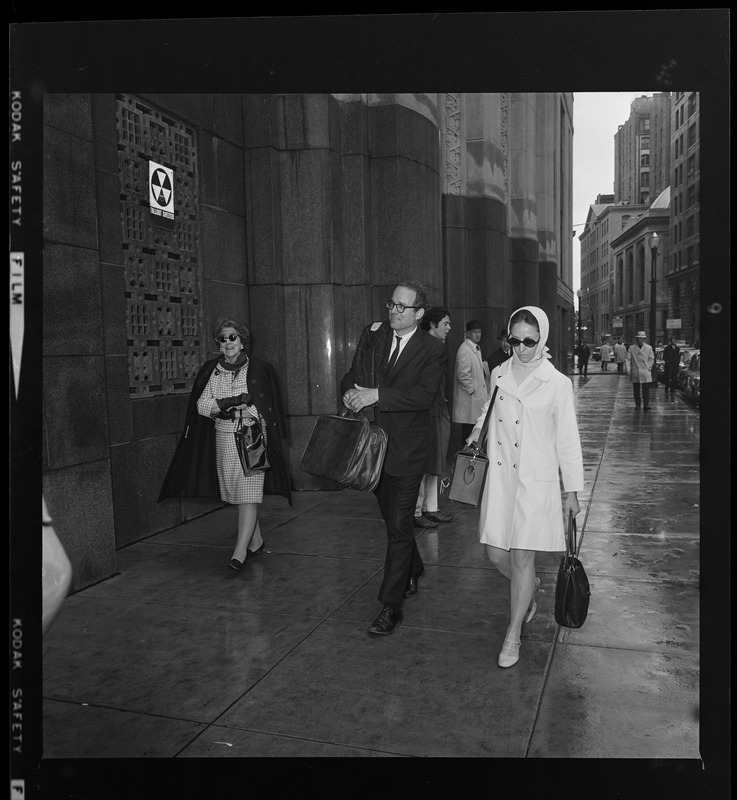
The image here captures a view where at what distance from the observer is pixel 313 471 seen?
458 cm

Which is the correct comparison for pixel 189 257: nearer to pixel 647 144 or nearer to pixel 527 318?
pixel 527 318

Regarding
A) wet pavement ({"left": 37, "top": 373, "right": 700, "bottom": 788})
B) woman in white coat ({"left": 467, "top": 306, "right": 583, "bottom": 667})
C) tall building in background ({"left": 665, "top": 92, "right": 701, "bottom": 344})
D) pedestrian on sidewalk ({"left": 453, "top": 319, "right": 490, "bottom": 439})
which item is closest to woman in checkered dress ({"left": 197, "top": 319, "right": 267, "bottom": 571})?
wet pavement ({"left": 37, "top": 373, "right": 700, "bottom": 788})

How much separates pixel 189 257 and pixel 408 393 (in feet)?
11.9

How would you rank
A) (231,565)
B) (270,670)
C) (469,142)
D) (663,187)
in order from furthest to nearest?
(469,142)
(231,565)
(663,187)
(270,670)

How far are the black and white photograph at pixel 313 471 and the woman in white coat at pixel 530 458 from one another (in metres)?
0.01

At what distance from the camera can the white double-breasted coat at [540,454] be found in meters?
4.01

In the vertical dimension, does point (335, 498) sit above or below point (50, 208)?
below

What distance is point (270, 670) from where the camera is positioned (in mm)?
4023

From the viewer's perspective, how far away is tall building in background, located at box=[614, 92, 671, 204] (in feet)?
12.3

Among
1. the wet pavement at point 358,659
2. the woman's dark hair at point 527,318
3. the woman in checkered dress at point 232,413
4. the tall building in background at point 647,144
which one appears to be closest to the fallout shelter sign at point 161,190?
the woman in checkered dress at point 232,413

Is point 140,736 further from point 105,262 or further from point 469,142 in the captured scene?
point 469,142

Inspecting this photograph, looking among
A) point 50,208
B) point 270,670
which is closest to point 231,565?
point 270,670

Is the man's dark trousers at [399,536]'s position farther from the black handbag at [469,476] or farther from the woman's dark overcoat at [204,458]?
the woman's dark overcoat at [204,458]

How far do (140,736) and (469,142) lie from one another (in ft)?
39.3
